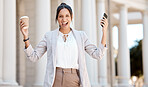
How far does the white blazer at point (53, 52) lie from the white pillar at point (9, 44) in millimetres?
22395

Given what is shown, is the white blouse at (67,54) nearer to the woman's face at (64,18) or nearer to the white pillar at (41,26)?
the woman's face at (64,18)

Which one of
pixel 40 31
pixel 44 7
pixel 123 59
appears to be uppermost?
pixel 44 7

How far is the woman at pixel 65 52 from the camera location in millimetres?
9836

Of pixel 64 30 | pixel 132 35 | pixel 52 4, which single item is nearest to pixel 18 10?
pixel 52 4

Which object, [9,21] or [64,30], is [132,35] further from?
[64,30]

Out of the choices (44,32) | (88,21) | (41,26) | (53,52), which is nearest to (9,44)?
(44,32)

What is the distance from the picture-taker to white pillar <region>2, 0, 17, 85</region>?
3266 cm

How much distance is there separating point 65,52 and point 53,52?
0.33 metres

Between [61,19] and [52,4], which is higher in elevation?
[52,4]

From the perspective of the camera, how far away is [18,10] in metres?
51.7

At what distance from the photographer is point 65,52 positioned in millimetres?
10094

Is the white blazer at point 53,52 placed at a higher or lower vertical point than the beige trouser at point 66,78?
higher

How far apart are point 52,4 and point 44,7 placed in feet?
37.7

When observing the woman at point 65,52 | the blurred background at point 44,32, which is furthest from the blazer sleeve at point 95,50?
the blurred background at point 44,32
